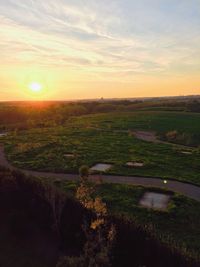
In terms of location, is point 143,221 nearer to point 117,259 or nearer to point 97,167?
point 117,259

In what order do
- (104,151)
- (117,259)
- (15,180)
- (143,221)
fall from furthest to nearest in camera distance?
(104,151) < (15,180) < (143,221) < (117,259)

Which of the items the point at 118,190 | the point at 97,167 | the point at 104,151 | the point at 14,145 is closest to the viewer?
the point at 118,190

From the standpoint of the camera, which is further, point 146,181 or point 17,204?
point 146,181

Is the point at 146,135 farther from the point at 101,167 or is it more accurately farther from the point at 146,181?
the point at 146,181

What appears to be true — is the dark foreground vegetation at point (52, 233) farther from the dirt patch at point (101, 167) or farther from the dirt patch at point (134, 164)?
the dirt patch at point (134, 164)

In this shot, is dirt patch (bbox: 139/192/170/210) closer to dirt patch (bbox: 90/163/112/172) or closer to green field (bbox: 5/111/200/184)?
green field (bbox: 5/111/200/184)

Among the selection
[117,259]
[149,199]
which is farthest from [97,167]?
[117,259]
